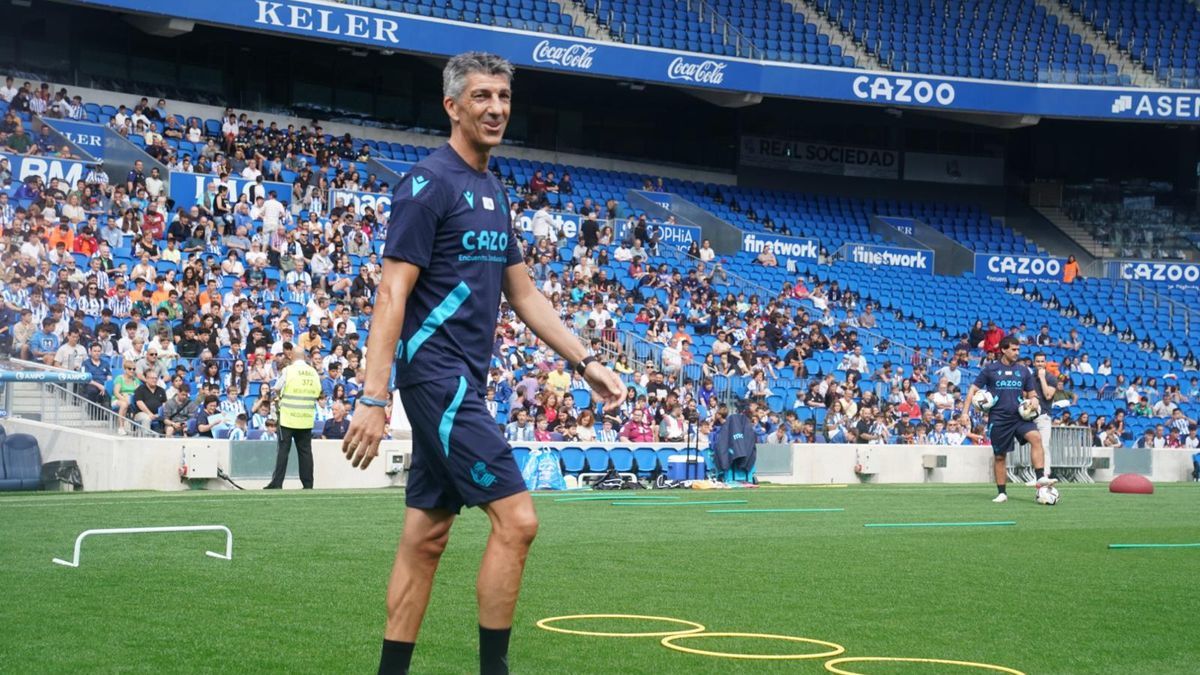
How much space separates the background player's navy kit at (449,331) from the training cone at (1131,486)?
1928 centimetres

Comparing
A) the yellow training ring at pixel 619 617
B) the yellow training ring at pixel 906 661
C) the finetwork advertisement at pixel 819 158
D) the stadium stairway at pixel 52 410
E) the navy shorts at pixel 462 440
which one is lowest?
the yellow training ring at pixel 619 617

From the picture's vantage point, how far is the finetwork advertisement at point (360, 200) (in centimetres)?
2947

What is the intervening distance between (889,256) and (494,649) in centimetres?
3549

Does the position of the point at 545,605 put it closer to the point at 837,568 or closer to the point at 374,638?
the point at 374,638

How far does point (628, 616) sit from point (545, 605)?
2.12 ft

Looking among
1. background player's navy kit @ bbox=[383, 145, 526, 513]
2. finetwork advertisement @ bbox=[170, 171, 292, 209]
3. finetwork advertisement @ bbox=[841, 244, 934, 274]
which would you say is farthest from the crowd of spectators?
background player's navy kit @ bbox=[383, 145, 526, 513]

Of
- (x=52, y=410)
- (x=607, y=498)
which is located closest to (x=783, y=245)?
(x=607, y=498)

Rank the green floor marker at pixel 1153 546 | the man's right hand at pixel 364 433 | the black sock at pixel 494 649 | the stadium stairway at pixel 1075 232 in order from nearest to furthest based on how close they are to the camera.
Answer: the man's right hand at pixel 364 433
the black sock at pixel 494 649
the green floor marker at pixel 1153 546
the stadium stairway at pixel 1075 232

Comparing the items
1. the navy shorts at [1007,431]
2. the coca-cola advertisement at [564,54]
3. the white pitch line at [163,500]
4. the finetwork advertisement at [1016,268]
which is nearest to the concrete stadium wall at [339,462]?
the white pitch line at [163,500]

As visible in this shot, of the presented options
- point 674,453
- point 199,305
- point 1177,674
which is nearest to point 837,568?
point 1177,674

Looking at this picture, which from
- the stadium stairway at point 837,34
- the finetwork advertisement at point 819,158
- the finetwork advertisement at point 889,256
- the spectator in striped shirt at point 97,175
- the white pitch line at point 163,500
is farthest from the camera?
the finetwork advertisement at point 819,158

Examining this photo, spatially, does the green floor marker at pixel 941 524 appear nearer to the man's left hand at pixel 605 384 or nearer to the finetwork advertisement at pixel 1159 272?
the man's left hand at pixel 605 384

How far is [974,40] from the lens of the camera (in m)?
41.2

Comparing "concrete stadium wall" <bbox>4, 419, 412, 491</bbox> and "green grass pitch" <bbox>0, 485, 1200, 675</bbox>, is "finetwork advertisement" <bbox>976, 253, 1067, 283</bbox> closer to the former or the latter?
"concrete stadium wall" <bbox>4, 419, 412, 491</bbox>
